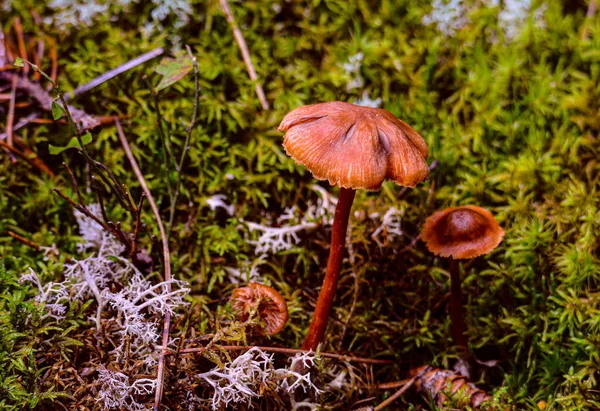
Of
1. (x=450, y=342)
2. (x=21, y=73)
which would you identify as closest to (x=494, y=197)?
(x=450, y=342)

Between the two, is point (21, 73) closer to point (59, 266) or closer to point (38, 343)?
point (59, 266)

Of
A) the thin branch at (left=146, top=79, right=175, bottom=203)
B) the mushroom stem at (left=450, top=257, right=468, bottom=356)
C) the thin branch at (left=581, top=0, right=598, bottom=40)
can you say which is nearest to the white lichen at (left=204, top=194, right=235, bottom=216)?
the thin branch at (left=146, top=79, right=175, bottom=203)

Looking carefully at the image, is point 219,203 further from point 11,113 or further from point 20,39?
point 20,39

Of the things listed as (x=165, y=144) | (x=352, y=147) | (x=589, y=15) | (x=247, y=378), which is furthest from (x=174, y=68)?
(x=589, y=15)

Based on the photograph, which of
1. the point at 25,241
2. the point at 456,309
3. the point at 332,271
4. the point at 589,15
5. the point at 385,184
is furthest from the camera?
the point at 589,15

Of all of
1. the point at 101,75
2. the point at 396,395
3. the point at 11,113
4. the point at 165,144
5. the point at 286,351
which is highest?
the point at 101,75

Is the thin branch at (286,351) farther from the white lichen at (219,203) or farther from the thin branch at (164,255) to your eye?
the white lichen at (219,203)

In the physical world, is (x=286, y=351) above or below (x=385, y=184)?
below
